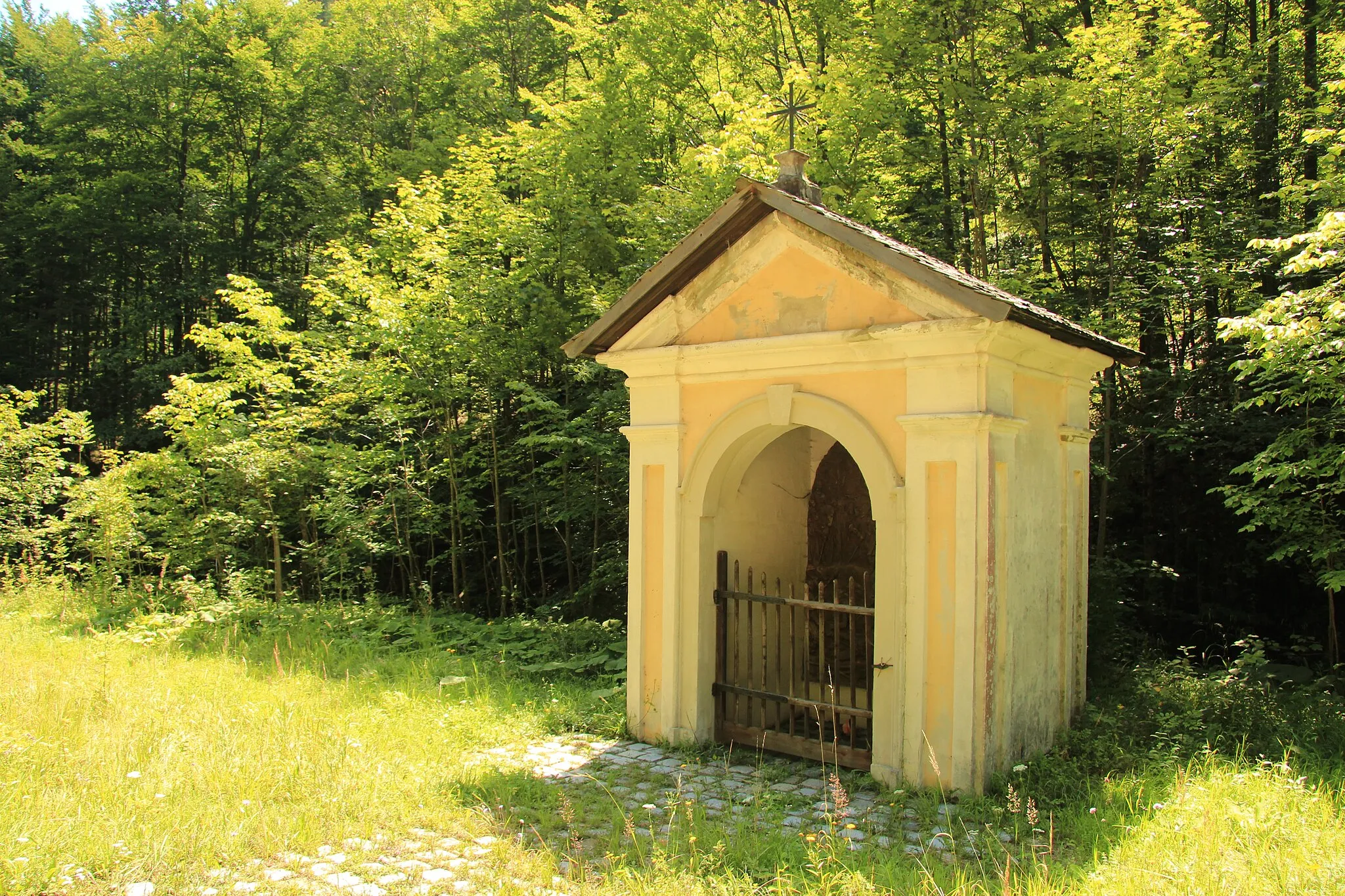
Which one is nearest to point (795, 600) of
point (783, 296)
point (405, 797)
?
point (783, 296)

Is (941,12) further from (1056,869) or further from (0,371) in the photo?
(0,371)

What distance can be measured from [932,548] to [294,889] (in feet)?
12.8

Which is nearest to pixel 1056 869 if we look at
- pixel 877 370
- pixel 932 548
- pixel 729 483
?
pixel 932 548

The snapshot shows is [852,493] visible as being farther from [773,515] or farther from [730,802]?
[730,802]

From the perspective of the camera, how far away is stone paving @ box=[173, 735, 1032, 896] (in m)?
4.34

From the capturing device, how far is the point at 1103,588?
8891 millimetres

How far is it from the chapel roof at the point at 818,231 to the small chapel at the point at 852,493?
18 mm

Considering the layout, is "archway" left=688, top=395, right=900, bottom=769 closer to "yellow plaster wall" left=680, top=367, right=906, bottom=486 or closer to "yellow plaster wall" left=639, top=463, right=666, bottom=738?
"yellow plaster wall" left=680, top=367, right=906, bottom=486

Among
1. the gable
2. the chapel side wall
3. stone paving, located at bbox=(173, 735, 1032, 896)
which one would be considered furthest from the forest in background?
stone paving, located at bbox=(173, 735, 1032, 896)

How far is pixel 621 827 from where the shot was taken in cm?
511

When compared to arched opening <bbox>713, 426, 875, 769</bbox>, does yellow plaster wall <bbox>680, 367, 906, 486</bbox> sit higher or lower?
higher

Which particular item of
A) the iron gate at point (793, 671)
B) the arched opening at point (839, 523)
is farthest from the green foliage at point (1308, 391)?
the iron gate at point (793, 671)

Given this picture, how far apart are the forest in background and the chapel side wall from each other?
2267 mm

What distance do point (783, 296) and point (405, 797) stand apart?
4035 mm
